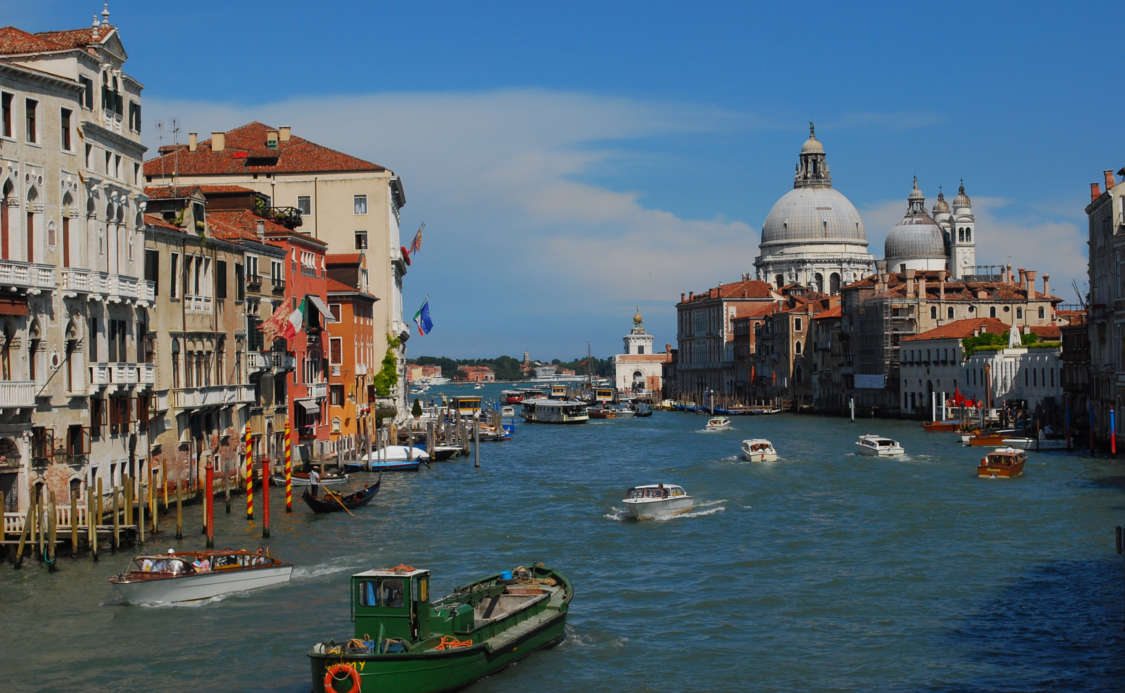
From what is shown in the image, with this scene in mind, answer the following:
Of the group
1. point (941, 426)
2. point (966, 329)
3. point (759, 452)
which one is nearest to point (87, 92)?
point (759, 452)

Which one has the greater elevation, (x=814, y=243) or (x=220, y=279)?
(x=814, y=243)

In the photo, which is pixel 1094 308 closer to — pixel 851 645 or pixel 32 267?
pixel 851 645

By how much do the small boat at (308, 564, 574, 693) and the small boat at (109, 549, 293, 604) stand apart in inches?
170

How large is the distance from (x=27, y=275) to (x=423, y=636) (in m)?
10.7

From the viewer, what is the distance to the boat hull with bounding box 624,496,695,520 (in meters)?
31.0

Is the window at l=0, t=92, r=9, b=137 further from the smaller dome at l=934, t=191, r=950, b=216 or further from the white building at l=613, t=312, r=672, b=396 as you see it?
the white building at l=613, t=312, r=672, b=396

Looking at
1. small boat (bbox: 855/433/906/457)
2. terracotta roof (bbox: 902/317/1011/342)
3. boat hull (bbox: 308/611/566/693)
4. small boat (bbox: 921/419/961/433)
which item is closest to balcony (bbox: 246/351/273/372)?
boat hull (bbox: 308/611/566/693)

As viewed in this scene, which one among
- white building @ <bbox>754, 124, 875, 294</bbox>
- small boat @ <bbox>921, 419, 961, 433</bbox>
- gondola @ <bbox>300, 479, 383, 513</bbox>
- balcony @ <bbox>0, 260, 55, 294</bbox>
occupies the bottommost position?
gondola @ <bbox>300, 479, 383, 513</bbox>

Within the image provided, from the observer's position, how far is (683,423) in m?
82.6

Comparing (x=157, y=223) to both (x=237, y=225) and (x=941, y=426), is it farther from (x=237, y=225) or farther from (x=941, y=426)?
(x=941, y=426)

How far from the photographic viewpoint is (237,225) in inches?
1515

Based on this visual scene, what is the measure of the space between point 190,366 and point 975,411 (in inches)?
1661

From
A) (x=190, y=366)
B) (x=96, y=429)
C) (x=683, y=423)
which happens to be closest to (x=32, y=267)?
(x=96, y=429)

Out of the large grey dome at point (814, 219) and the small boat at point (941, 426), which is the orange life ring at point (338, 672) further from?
the large grey dome at point (814, 219)
